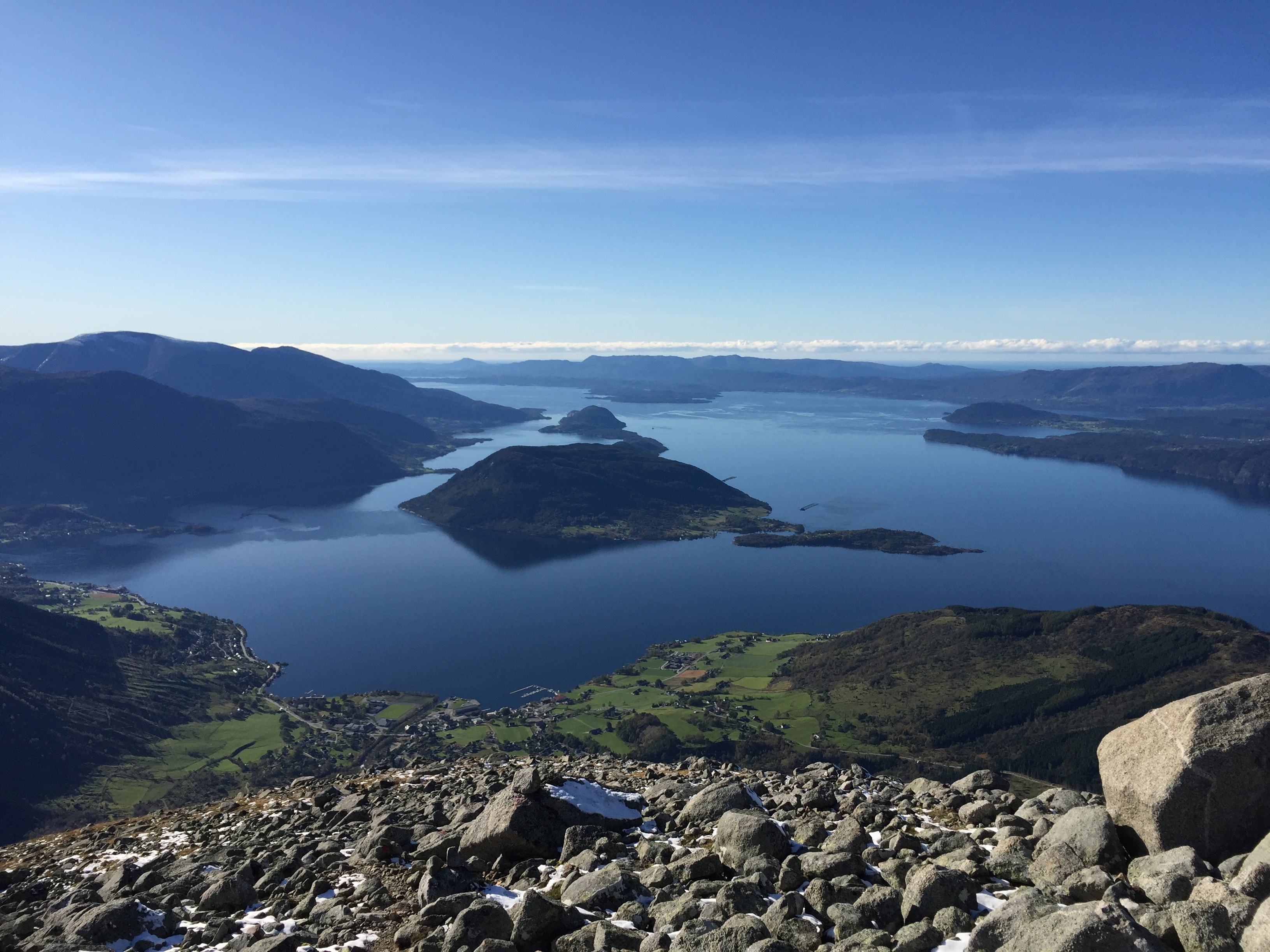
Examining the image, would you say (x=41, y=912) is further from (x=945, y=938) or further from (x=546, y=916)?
(x=945, y=938)

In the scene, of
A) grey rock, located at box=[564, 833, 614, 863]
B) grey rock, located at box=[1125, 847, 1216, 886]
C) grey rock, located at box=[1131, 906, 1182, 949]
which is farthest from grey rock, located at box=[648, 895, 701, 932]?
grey rock, located at box=[1125, 847, 1216, 886]

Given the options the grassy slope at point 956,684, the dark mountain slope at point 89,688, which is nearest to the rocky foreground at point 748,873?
the grassy slope at point 956,684

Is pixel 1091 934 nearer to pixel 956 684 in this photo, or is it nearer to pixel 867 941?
pixel 867 941

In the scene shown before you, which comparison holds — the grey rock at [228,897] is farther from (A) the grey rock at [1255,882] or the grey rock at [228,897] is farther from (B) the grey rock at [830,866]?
(A) the grey rock at [1255,882]

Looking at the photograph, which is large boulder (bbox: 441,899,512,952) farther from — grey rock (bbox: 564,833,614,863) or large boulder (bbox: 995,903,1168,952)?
large boulder (bbox: 995,903,1168,952)

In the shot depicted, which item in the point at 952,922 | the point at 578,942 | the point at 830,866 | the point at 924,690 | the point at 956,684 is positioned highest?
the point at 952,922

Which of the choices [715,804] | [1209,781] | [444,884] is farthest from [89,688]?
[1209,781]
